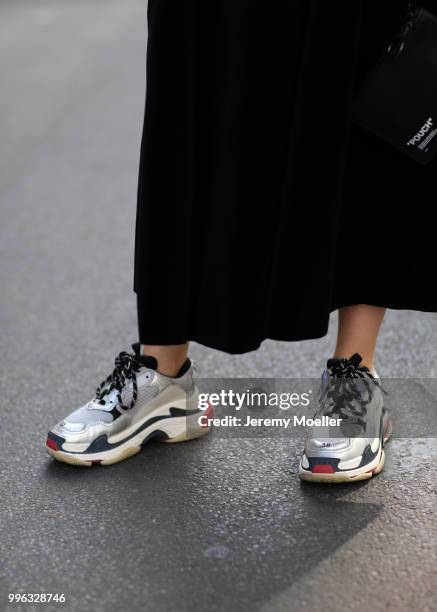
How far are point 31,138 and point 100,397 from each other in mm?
3522

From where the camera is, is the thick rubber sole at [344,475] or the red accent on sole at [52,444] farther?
the red accent on sole at [52,444]

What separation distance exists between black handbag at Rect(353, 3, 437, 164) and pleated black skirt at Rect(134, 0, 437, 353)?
0.12ft

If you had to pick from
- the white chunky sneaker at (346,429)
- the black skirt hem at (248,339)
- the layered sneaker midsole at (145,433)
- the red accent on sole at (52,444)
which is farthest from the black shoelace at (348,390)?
the red accent on sole at (52,444)

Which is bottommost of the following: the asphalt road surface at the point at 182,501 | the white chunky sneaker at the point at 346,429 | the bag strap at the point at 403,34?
the asphalt road surface at the point at 182,501

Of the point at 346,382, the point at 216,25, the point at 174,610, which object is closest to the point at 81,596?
the point at 174,610

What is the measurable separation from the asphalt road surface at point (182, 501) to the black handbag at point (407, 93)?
653mm

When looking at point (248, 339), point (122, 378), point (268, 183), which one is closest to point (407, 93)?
point (268, 183)

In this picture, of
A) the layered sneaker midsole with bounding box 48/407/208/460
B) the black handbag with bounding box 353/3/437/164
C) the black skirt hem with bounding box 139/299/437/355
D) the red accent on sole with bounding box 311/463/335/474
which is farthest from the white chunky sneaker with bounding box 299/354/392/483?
the black handbag with bounding box 353/3/437/164

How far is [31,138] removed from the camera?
5.27 meters

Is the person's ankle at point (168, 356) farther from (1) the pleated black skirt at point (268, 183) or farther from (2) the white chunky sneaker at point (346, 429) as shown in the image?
(2) the white chunky sneaker at point (346, 429)

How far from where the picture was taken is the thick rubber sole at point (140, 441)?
1.95 metres

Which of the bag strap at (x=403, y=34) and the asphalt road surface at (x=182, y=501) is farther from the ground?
the bag strap at (x=403, y=34)

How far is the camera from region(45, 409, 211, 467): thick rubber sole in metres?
1.95

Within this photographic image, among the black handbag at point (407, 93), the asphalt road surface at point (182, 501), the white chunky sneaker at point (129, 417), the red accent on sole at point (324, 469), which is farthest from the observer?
the white chunky sneaker at point (129, 417)
